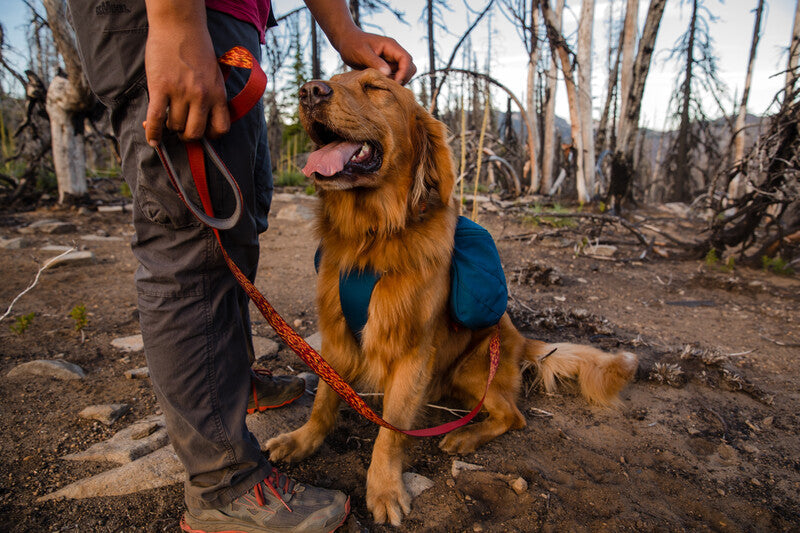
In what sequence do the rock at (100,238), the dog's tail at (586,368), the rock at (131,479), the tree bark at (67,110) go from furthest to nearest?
the tree bark at (67,110)
the rock at (100,238)
the dog's tail at (586,368)
the rock at (131,479)

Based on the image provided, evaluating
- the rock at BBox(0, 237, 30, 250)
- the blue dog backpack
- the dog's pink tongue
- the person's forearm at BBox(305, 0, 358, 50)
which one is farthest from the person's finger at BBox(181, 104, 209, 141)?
the rock at BBox(0, 237, 30, 250)

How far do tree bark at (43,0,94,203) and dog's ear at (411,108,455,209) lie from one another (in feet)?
22.9

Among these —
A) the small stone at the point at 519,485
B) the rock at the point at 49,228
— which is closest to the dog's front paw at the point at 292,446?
the small stone at the point at 519,485

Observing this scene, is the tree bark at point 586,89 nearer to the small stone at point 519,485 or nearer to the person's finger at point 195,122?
the small stone at point 519,485

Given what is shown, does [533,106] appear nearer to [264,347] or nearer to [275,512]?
[264,347]

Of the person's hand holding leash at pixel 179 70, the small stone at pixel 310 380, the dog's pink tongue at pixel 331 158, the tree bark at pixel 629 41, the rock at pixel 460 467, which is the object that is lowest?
the rock at pixel 460 467

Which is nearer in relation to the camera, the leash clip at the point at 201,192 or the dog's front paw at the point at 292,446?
the leash clip at the point at 201,192

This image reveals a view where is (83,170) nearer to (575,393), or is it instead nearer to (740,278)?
(575,393)

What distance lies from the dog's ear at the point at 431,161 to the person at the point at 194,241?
731 millimetres

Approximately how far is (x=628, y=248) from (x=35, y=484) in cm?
659

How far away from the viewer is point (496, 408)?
2160 mm

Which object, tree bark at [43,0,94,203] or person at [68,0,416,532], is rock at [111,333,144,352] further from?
tree bark at [43,0,94,203]

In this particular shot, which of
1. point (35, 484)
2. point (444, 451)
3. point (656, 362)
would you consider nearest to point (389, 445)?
point (444, 451)

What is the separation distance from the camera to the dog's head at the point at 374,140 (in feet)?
5.78
